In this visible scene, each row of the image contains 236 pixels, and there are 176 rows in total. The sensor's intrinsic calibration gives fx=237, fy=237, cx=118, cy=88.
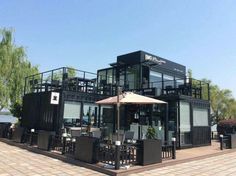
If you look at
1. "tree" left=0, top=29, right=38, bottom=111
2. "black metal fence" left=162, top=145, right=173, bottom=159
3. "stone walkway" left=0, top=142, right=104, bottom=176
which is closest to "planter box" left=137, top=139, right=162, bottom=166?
"black metal fence" left=162, top=145, right=173, bottom=159

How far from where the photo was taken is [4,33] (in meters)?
22.1

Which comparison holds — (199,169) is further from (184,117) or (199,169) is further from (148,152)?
(184,117)

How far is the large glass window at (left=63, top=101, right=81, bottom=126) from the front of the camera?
12.2 meters

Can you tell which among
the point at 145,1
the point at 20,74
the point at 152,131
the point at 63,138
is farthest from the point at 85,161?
the point at 20,74

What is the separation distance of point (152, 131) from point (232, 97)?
2957 centimetres

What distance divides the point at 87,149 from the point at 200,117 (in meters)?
8.55

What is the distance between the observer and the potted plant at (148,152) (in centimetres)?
750

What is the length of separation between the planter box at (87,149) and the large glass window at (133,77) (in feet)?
30.2

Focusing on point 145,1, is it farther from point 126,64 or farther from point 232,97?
point 232,97

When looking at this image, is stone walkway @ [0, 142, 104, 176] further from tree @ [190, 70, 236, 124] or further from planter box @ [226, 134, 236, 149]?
tree @ [190, 70, 236, 124]

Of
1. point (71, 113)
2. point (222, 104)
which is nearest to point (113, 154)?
point (71, 113)

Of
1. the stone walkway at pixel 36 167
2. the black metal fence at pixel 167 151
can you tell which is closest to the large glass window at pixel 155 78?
the black metal fence at pixel 167 151

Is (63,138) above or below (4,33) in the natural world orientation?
below

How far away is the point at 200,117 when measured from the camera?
1396 cm
